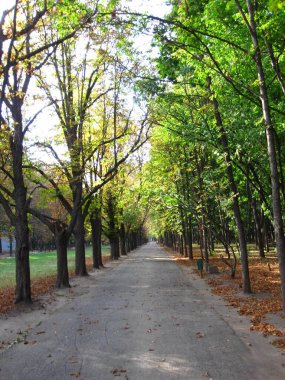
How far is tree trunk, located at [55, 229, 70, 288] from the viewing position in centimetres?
1725

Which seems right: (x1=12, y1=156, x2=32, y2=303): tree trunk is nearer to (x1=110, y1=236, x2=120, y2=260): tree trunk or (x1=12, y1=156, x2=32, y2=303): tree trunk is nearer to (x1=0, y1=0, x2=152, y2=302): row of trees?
(x1=0, y1=0, x2=152, y2=302): row of trees

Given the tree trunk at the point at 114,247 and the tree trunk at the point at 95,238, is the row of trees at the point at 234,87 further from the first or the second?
the tree trunk at the point at 114,247

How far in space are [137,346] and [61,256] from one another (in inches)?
418

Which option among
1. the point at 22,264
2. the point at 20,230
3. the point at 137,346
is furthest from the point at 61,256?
the point at 137,346

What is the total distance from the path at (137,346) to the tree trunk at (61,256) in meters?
4.88

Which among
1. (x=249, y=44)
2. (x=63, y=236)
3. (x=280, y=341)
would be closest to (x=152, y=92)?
(x=249, y=44)

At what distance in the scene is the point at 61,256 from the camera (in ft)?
57.8

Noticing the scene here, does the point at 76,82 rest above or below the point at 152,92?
above

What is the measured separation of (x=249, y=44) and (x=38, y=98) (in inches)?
368

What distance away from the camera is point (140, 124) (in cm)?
2194

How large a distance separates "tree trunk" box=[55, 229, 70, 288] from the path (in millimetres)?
4882

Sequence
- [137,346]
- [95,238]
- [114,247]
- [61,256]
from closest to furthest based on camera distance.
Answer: [137,346], [61,256], [95,238], [114,247]

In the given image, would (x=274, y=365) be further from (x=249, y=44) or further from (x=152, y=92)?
(x=152, y=92)

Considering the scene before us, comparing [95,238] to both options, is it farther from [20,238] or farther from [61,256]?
[20,238]
